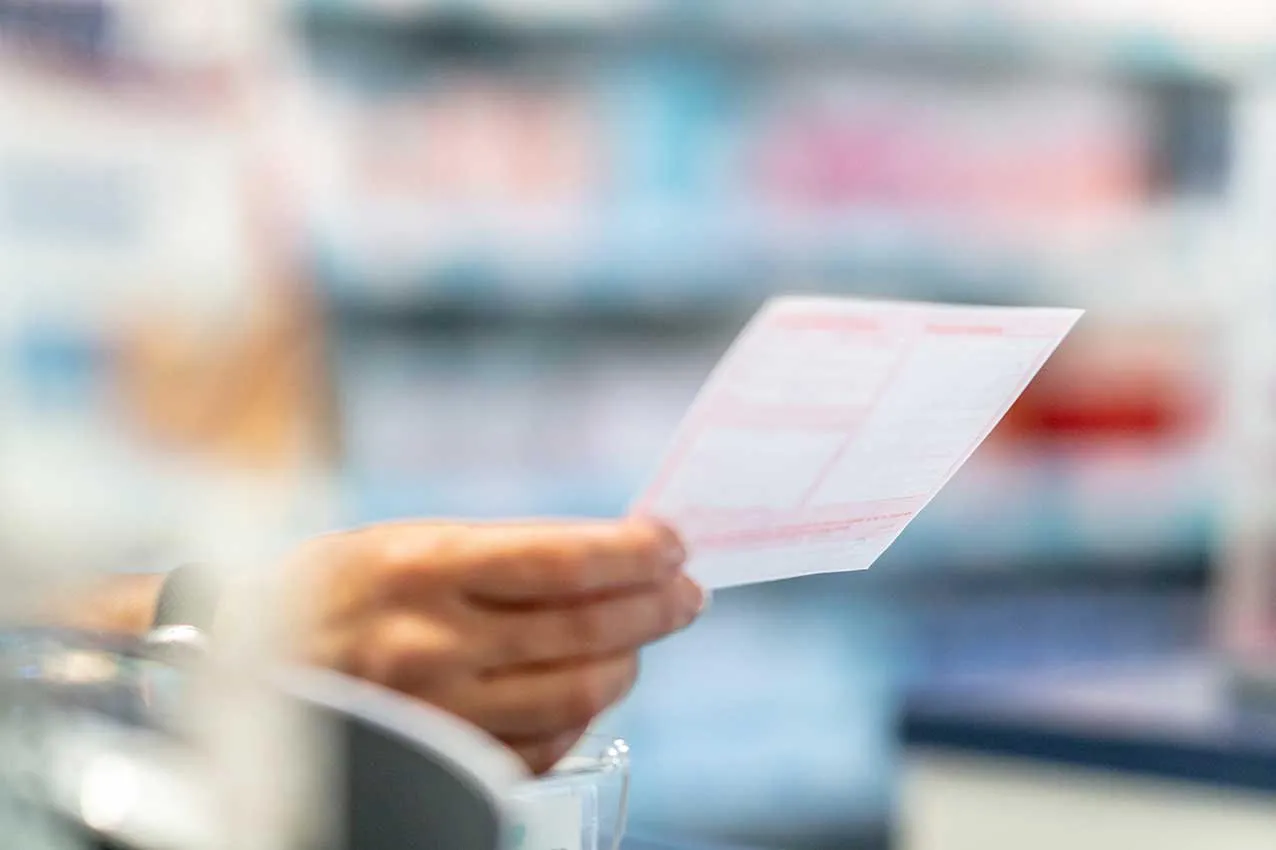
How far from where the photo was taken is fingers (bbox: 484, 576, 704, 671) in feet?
2.03

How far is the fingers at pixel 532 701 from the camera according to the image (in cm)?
61

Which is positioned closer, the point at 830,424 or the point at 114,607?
the point at 114,607

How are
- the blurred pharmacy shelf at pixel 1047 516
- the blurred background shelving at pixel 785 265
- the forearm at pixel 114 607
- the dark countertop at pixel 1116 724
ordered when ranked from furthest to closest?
the blurred pharmacy shelf at pixel 1047 516 < the blurred background shelving at pixel 785 265 < the dark countertop at pixel 1116 724 < the forearm at pixel 114 607

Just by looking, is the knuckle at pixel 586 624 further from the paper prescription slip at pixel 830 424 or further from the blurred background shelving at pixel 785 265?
the blurred background shelving at pixel 785 265

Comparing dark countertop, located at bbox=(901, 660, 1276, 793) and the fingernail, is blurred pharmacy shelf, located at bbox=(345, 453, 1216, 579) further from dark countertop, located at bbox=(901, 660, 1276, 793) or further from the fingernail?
the fingernail

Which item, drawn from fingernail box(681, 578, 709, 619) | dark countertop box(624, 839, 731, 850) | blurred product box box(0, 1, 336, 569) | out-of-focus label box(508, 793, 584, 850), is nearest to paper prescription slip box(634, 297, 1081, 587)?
fingernail box(681, 578, 709, 619)

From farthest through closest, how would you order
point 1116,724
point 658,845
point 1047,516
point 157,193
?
point 1047,516 < point 157,193 < point 1116,724 < point 658,845

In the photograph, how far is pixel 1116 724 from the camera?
1.47 m

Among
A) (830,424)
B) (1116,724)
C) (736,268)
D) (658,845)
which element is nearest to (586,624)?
(830,424)

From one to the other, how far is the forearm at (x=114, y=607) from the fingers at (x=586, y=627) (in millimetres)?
136

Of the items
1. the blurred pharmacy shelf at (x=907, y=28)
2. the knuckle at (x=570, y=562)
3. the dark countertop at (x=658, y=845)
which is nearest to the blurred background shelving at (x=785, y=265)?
the blurred pharmacy shelf at (x=907, y=28)

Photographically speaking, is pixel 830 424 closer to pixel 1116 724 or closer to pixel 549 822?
pixel 549 822

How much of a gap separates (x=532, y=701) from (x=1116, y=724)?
1013mm

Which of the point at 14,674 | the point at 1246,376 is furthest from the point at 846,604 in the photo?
the point at 14,674
